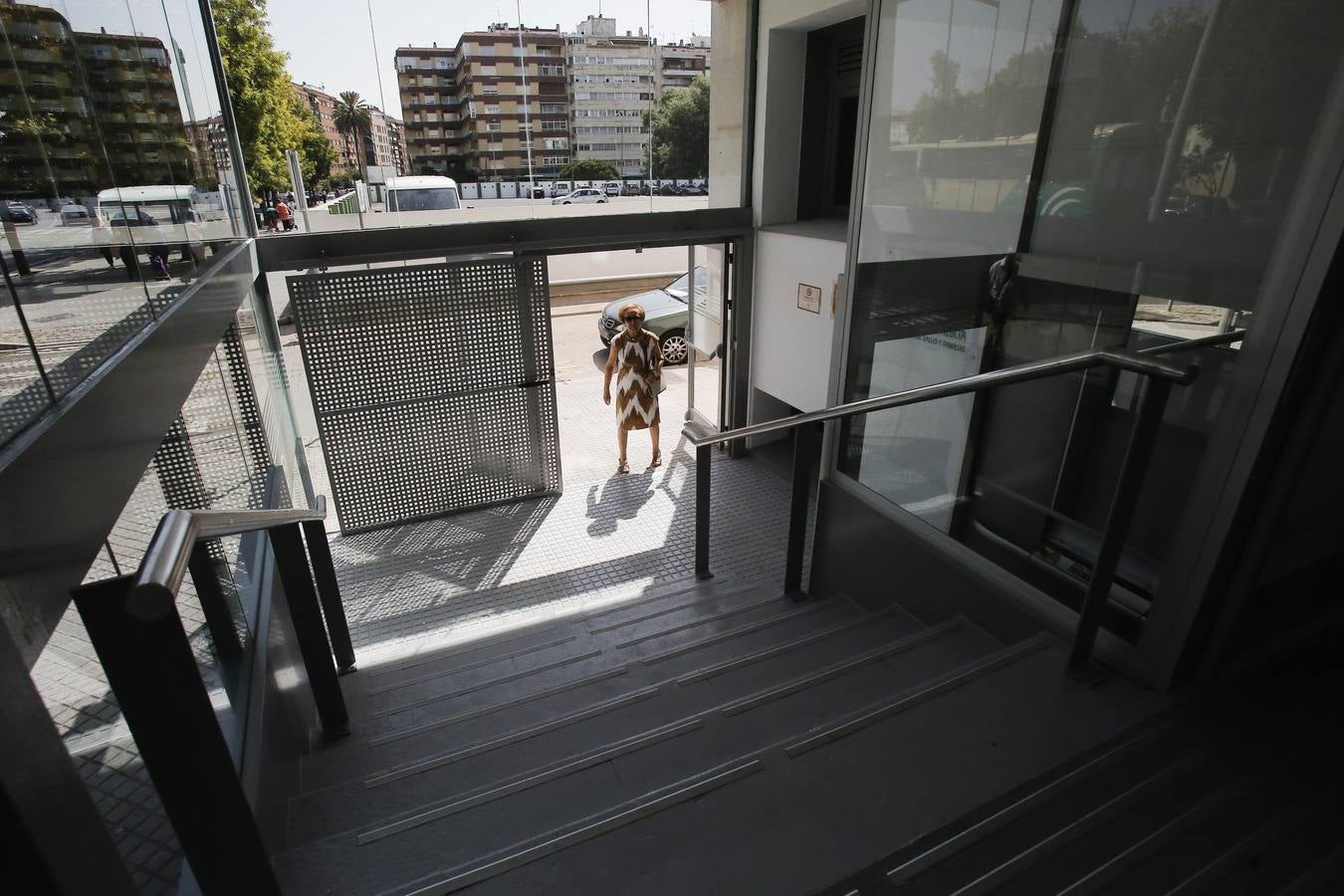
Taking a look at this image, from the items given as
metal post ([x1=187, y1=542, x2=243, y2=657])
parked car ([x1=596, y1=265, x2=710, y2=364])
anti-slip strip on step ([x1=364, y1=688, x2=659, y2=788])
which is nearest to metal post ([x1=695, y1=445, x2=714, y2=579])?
anti-slip strip on step ([x1=364, y1=688, x2=659, y2=788])

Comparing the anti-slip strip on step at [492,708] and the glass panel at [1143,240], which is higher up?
the glass panel at [1143,240]

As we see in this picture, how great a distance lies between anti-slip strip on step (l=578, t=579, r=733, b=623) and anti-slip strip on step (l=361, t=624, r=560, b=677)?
23 centimetres

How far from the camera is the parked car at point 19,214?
4.82 ft

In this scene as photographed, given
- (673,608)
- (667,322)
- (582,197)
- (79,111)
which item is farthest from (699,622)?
(667,322)

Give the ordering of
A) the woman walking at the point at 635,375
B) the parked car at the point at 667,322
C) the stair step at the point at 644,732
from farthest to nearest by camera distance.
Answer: the parked car at the point at 667,322 < the woman walking at the point at 635,375 < the stair step at the point at 644,732

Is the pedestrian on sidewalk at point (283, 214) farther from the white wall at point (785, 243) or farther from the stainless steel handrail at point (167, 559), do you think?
the stainless steel handrail at point (167, 559)

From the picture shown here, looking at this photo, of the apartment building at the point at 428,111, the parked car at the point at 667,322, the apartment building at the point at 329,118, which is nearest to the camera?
the apartment building at the point at 329,118

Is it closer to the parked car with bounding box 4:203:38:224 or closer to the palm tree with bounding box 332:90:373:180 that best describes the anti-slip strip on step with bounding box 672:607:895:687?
the parked car with bounding box 4:203:38:224

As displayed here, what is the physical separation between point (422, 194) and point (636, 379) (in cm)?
227

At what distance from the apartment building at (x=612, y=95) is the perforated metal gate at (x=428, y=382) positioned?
1.67 m

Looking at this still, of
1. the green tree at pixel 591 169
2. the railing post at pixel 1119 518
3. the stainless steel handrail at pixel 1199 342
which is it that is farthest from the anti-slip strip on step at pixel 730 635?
the green tree at pixel 591 169

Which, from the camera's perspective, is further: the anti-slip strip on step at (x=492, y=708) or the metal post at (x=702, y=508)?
the metal post at (x=702, y=508)

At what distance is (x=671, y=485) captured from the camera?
248 inches

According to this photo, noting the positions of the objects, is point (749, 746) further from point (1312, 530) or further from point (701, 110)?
point (701, 110)
